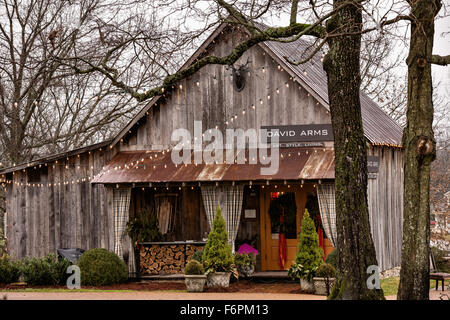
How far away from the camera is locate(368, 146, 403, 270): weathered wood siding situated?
68.3 ft

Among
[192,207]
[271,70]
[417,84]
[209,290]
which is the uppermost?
[271,70]

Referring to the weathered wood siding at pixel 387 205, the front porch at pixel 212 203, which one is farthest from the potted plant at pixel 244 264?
the weathered wood siding at pixel 387 205

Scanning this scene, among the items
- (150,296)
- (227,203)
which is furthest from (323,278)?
(227,203)

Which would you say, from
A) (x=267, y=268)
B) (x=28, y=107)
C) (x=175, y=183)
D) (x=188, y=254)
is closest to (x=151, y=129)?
(x=175, y=183)

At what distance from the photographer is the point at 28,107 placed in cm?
2966

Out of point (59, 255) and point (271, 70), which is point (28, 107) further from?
point (271, 70)

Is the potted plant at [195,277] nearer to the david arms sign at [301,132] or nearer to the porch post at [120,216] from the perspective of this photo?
the porch post at [120,216]

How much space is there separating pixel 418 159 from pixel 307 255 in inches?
234

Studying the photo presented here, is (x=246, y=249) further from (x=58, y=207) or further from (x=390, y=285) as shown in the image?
(x=58, y=207)

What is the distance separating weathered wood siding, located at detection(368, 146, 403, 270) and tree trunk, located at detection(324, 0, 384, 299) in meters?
6.66

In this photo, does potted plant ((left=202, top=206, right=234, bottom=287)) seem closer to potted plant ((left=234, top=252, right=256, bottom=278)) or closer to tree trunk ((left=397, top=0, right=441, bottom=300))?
potted plant ((left=234, top=252, right=256, bottom=278))

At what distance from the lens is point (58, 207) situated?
73.8 feet

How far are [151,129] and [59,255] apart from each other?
446cm

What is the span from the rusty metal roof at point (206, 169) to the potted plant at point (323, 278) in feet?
8.08
